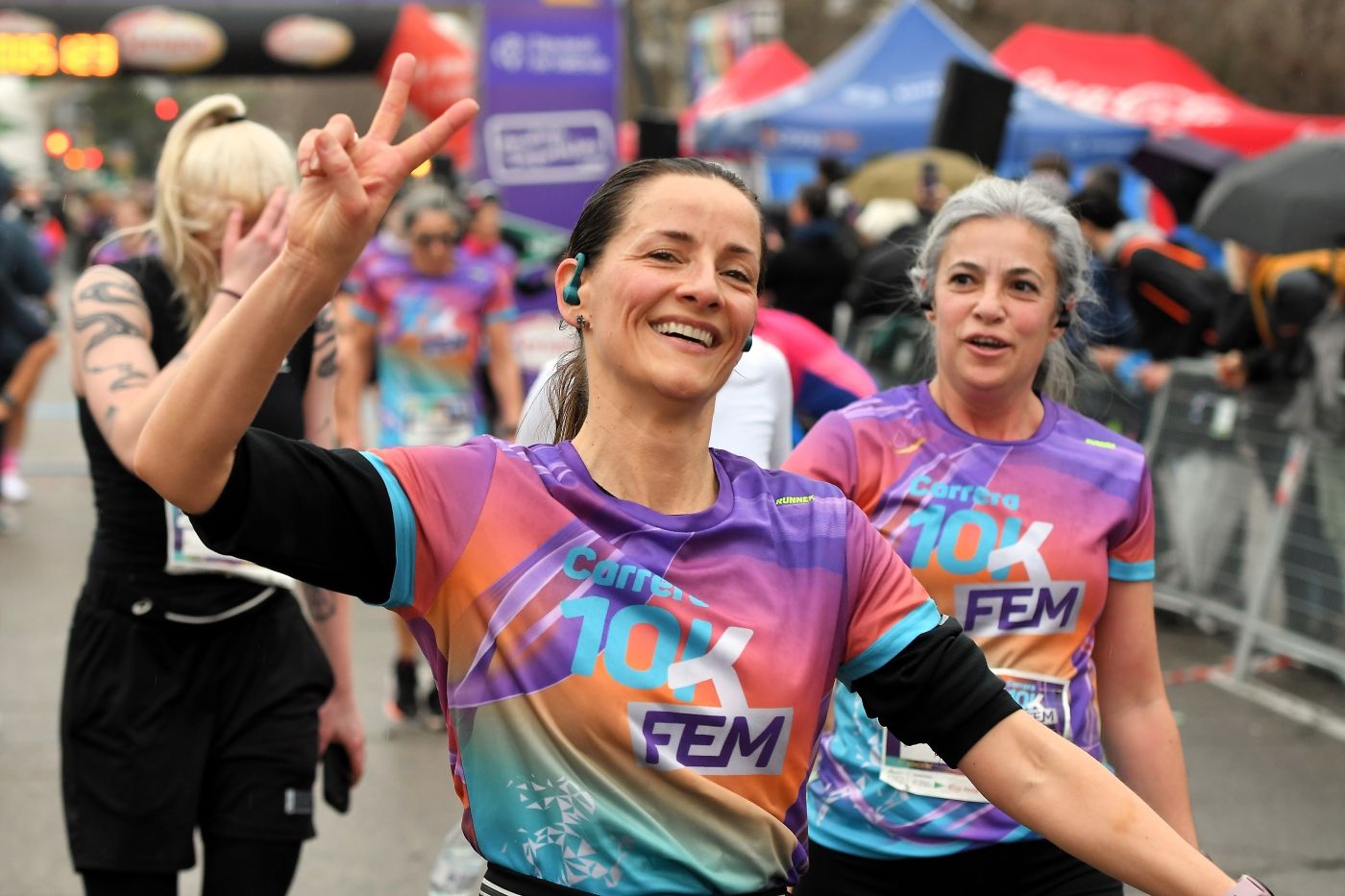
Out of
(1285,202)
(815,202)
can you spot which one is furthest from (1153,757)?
(815,202)

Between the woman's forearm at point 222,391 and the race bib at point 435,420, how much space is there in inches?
219

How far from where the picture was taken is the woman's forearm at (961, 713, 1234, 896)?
77.8 inches

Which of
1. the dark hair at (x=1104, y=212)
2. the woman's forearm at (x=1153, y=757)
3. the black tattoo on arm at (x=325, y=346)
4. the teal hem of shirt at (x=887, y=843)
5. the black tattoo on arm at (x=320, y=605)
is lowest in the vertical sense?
the teal hem of shirt at (x=887, y=843)

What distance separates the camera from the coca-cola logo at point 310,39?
18875 millimetres

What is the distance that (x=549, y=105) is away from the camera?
1360cm

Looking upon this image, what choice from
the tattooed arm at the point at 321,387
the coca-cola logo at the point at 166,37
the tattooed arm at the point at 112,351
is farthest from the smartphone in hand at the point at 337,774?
the coca-cola logo at the point at 166,37

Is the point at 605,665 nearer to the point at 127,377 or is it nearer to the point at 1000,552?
the point at 1000,552

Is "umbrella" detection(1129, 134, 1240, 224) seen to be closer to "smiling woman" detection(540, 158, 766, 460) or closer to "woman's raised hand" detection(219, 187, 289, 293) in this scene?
"woman's raised hand" detection(219, 187, 289, 293)

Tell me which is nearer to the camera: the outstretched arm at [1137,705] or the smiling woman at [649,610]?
the smiling woman at [649,610]

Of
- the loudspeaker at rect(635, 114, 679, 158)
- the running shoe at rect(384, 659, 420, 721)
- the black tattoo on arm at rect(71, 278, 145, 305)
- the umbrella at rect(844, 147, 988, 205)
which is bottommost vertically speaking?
the running shoe at rect(384, 659, 420, 721)

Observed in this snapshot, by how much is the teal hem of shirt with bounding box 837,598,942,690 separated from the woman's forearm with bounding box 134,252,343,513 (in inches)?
34.6

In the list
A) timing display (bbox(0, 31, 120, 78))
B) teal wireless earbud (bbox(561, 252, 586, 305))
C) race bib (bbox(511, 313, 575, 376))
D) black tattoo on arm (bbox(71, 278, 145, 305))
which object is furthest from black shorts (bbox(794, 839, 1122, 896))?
timing display (bbox(0, 31, 120, 78))

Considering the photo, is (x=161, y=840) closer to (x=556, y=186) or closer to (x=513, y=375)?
(x=513, y=375)

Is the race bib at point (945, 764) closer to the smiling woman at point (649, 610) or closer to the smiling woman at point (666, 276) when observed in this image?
the smiling woman at point (649, 610)
